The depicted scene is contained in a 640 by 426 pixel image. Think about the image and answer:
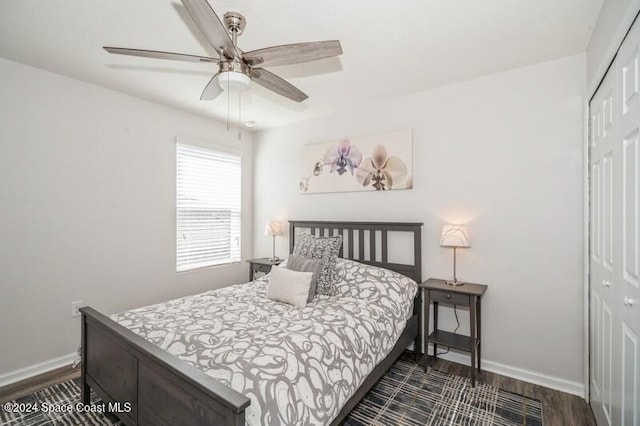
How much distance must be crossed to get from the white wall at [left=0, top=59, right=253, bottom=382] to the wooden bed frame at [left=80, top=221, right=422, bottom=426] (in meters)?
0.95

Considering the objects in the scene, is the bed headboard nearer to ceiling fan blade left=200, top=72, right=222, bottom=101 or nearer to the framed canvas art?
the framed canvas art

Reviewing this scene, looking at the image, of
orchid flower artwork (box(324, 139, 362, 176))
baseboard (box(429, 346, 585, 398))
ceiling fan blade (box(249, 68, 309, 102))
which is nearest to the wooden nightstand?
baseboard (box(429, 346, 585, 398))

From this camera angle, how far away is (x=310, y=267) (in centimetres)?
274

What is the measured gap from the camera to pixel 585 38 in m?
2.16

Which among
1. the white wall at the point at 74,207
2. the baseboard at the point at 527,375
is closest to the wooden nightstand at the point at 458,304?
the baseboard at the point at 527,375

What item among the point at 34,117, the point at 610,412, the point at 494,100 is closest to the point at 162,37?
the point at 34,117

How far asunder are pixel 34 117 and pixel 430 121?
11.6 feet

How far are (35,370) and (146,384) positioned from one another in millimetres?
1917

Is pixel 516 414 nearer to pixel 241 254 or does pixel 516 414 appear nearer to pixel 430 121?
pixel 430 121

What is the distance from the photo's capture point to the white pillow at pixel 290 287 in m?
2.48

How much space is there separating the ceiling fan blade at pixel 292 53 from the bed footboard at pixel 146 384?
1.59 m

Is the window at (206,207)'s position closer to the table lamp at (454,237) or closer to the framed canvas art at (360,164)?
the framed canvas art at (360,164)

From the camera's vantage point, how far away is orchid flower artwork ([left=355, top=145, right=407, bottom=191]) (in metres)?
3.18

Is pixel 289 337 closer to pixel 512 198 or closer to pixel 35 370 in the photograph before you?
pixel 512 198
